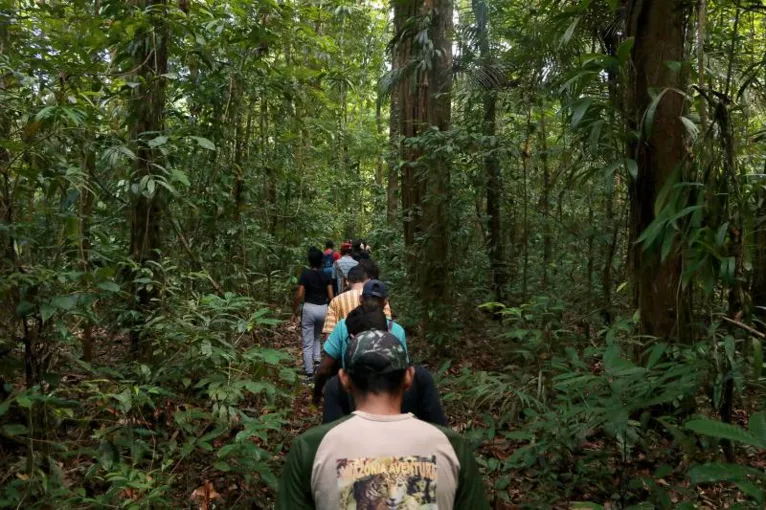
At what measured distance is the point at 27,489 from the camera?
3256 millimetres

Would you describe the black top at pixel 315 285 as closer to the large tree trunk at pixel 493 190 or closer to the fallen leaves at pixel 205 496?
the large tree trunk at pixel 493 190

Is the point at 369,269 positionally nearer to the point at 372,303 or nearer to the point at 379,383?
the point at 372,303

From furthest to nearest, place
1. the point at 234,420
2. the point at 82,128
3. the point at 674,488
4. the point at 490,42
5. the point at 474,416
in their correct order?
the point at 490,42 → the point at 474,416 → the point at 234,420 → the point at 82,128 → the point at 674,488

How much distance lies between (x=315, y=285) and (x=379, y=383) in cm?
508

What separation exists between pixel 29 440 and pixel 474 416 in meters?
3.56

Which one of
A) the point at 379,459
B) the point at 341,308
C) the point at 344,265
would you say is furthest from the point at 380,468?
the point at 344,265

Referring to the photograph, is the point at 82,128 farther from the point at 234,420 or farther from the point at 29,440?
the point at 234,420

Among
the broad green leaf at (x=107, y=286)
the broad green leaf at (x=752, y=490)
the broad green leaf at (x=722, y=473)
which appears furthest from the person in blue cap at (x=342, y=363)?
the broad green leaf at (x=107, y=286)

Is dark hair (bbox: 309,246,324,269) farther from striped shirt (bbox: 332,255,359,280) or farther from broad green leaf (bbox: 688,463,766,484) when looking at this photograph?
broad green leaf (bbox: 688,463,766,484)

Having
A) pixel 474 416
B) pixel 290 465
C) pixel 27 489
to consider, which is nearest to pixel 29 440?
pixel 27 489

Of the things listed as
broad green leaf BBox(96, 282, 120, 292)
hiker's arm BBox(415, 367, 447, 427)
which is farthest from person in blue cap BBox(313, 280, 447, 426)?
broad green leaf BBox(96, 282, 120, 292)

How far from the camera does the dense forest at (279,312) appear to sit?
3.14 metres

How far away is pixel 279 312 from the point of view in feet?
15.6

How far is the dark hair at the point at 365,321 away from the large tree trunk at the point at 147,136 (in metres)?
2.42
